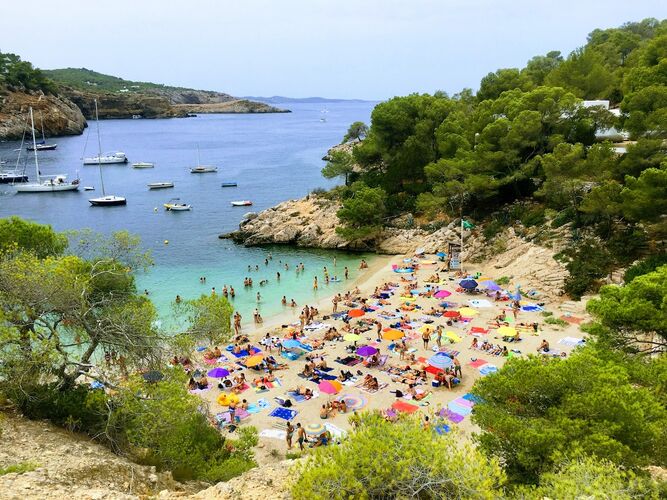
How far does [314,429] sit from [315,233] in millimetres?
28350

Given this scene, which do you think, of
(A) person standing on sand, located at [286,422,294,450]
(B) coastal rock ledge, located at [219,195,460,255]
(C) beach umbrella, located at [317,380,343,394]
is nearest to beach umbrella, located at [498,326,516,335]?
(C) beach umbrella, located at [317,380,343,394]

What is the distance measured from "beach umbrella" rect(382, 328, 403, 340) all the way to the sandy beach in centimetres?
48

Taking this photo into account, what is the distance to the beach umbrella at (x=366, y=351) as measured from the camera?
862 inches

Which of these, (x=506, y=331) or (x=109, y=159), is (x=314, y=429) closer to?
(x=506, y=331)

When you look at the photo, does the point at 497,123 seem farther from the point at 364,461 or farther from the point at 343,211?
the point at 364,461

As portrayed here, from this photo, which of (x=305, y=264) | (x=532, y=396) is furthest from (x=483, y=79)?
(x=532, y=396)

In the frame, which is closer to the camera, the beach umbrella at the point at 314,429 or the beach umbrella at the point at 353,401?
the beach umbrella at the point at 314,429

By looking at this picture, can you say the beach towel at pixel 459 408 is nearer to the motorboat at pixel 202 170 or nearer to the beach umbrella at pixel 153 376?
the beach umbrella at pixel 153 376

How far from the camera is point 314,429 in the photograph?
666 inches

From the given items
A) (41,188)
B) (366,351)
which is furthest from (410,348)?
(41,188)

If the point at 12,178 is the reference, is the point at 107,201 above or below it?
below

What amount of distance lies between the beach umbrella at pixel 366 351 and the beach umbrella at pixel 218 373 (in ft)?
19.3

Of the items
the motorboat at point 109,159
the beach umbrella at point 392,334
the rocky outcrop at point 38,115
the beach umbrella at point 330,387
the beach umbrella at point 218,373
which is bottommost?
the beach umbrella at point 218,373

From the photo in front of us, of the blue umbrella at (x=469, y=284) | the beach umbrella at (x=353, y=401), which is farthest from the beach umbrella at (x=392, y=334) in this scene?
the blue umbrella at (x=469, y=284)
